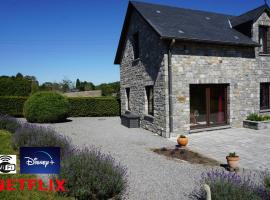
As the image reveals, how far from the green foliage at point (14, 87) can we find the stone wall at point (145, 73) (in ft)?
39.6

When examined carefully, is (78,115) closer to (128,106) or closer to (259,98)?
(128,106)

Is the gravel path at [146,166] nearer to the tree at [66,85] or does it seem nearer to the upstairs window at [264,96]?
the upstairs window at [264,96]

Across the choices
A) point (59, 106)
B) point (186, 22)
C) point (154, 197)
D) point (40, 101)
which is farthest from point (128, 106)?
point (154, 197)

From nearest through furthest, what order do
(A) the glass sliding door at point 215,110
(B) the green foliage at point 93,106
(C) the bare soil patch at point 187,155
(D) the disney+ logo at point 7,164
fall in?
(D) the disney+ logo at point 7,164, (C) the bare soil patch at point 187,155, (A) the glass sliding door at point 215,110, (B) the green foliage at point 93,106

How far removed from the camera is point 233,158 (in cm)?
645

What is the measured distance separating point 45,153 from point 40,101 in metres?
12.5

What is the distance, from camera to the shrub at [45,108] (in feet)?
49.5

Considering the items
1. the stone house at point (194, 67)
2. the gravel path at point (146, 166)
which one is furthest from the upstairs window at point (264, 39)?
the gravel path at point (146, 166)

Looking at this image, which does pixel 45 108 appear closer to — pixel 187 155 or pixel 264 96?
pixel 187 155

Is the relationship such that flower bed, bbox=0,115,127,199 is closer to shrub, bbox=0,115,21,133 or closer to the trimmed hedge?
shrub, bbox=0,115,21,133

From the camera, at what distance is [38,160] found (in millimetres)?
3633

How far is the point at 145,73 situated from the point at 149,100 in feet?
5.02

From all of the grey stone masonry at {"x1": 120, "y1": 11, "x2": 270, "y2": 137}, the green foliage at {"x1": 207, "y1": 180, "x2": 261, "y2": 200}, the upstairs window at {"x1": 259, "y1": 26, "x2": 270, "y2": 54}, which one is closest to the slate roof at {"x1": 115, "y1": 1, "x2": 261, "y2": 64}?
the grey stone masonry at {"x1": 120, "y1": 11, "x2": 270, "y2": 137}

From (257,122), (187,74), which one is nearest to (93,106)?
(187,74)
